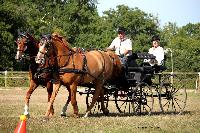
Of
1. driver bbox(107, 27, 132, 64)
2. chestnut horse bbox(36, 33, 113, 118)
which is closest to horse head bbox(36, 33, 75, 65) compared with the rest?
chestnut horse bbox(36, 33, 113, 118)

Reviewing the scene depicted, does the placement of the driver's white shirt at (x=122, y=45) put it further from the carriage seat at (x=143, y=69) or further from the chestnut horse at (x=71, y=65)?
the chestnut horse at (x=71, y=65)

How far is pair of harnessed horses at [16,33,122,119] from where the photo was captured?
47.1 ft

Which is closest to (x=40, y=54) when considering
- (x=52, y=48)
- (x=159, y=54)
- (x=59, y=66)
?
(x=52, y=48)

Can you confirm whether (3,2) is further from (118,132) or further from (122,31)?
(118,132)

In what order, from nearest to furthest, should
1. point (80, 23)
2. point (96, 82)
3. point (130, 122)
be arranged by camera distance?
point (130, 122) → point (96, 82) → point (80, 23)

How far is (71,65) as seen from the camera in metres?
14.7

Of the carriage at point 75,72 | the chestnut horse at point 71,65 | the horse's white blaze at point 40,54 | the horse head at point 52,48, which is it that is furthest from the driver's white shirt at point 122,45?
the horse's white blaze at point 40,54

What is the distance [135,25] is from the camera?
293 ft

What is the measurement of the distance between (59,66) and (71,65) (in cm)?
36

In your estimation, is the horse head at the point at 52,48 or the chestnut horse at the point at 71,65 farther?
the chestnut horse at the point at 71,65

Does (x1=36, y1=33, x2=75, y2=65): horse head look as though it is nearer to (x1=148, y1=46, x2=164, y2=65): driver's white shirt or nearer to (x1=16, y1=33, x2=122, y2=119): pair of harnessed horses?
(x1=16, y1=33, x2=122, y2=119): pair of harnessed horses

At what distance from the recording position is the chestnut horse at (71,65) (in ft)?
46.9

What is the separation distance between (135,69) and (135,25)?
72.7m

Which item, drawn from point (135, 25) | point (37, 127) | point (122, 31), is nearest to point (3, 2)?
point (135, 25)
